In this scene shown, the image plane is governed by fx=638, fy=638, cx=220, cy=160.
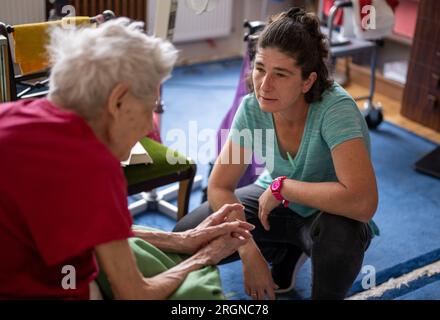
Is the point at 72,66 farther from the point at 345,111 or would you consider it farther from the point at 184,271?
the point at 345,111

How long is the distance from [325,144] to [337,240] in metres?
0.29

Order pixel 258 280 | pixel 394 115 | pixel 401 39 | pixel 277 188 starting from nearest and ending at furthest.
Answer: pixel 258 280 < pixel 277 188 < pixel 394 115 < pixel 401 39

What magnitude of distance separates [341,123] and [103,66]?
0.82 m

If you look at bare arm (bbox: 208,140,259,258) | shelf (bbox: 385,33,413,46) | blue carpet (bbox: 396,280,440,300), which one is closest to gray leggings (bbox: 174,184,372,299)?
bare arm (bbox: 208,140,259,258)

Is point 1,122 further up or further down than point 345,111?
further up

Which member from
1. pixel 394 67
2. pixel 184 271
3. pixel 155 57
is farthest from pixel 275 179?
pixel 394 67

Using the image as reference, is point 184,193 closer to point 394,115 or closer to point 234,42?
point 394,115

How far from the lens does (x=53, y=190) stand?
1121 mm

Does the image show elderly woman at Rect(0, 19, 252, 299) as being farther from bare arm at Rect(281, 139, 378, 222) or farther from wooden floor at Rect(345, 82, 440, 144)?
wooden floor at Rect(345, 82, 440, 144)

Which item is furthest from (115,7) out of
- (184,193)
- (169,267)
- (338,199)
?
(169,267)

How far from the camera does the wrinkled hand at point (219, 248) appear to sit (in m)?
1.50

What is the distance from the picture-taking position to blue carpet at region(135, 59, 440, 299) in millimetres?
2398

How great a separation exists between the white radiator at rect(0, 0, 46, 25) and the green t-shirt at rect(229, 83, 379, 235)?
0.96m

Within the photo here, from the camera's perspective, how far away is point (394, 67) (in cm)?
415
